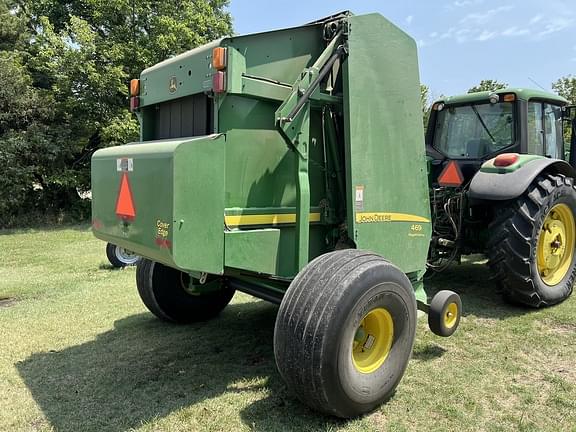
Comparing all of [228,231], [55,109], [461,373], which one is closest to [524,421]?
[461,373]

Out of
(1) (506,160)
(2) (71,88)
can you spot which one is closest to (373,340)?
(1) (506,160)

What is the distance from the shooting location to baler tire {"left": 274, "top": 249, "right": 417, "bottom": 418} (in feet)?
8.68

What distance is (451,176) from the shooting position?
18.0 feet

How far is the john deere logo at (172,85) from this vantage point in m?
3.39

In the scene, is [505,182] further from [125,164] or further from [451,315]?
[125,164]

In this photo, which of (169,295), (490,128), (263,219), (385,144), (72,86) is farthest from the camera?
(72,86)

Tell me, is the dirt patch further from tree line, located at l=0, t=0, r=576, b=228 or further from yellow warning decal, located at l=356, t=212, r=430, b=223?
tree line, located at l=0, t=0, r=576, b=228

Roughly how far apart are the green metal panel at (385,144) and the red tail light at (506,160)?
1.55 meters

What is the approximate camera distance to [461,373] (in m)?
3.49

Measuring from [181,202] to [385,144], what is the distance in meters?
1.57

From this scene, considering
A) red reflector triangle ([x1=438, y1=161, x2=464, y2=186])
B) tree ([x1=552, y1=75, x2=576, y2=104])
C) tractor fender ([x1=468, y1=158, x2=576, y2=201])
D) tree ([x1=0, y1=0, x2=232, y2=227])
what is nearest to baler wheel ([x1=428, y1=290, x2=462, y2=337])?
tractor fender ([x1=468, y1=158, x2=576, y2=201])

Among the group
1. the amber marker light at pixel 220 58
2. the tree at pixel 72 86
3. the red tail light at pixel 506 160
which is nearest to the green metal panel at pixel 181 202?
the amber marker light at pixel 220 58

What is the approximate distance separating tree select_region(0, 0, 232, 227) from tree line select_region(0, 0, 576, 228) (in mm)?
27

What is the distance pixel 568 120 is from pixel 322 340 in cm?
520
